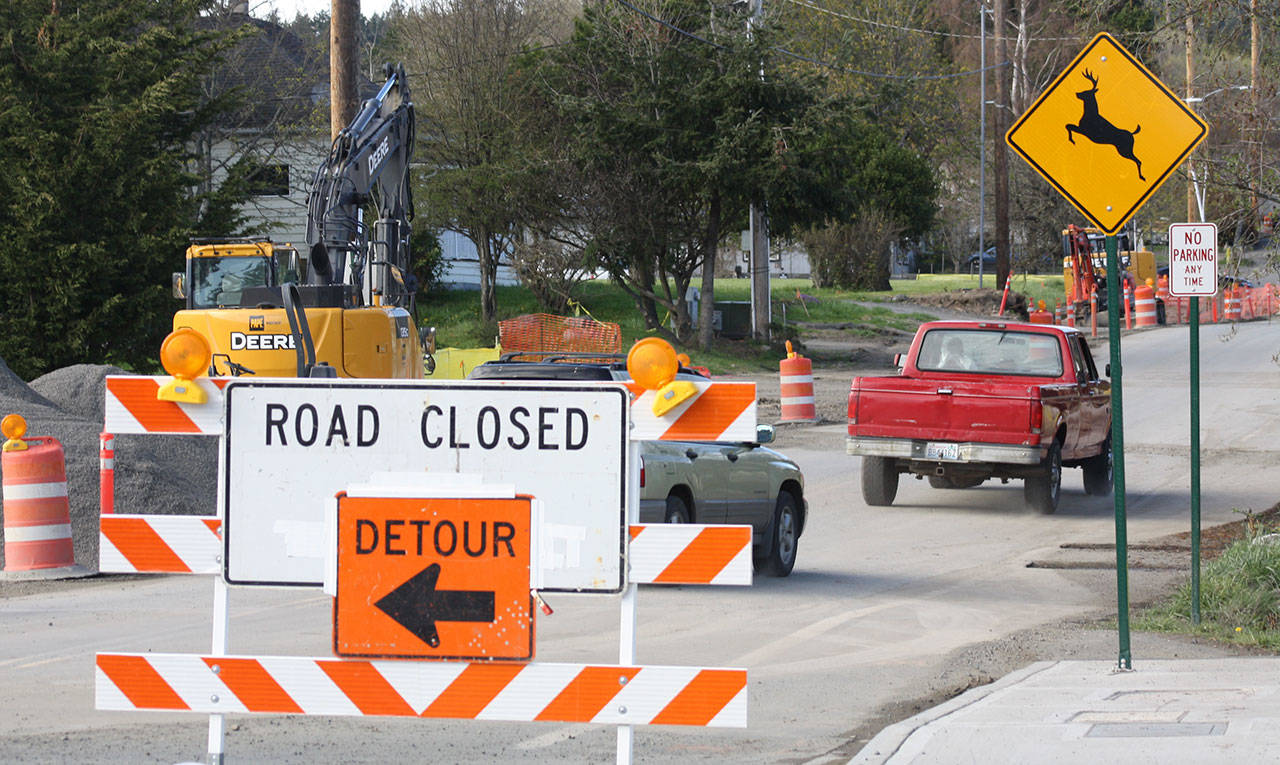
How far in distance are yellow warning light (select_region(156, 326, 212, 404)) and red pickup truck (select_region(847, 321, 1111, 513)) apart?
35.9 feet

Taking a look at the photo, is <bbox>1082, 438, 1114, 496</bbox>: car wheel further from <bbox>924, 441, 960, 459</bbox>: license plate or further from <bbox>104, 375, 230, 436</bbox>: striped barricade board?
<bbox>104, 375, 230, 436</bbox>: striped barricade board

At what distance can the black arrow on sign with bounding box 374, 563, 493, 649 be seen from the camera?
197 inches

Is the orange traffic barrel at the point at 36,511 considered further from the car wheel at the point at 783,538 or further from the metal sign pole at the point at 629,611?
the metal sign pole at the point at 629,611

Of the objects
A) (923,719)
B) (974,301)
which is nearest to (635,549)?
(923,719)

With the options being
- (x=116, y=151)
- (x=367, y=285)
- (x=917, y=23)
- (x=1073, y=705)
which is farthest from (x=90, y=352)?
(x=917, y=23)

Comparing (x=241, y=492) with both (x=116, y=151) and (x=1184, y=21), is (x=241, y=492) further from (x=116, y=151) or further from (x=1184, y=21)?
(x=116, y=151)

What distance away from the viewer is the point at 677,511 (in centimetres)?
1132

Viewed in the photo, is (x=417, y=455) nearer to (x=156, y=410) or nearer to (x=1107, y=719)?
(x=156, y=410)

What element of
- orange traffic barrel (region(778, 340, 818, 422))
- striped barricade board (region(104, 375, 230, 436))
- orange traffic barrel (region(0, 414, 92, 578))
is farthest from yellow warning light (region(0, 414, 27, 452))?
orange traffic barrel (region(778, 340, 818, 422))

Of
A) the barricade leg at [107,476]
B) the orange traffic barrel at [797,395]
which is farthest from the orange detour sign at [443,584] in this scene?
the orange traffic barrel at [797,395]

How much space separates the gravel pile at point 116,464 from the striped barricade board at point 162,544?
23.6 ft

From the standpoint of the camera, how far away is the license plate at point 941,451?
1506 cm

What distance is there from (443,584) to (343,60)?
49.8ft

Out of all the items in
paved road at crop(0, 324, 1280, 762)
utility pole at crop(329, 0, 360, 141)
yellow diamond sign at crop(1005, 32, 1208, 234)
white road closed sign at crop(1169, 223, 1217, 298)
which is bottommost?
paved road at crop(0, 324, 1280, 762)
